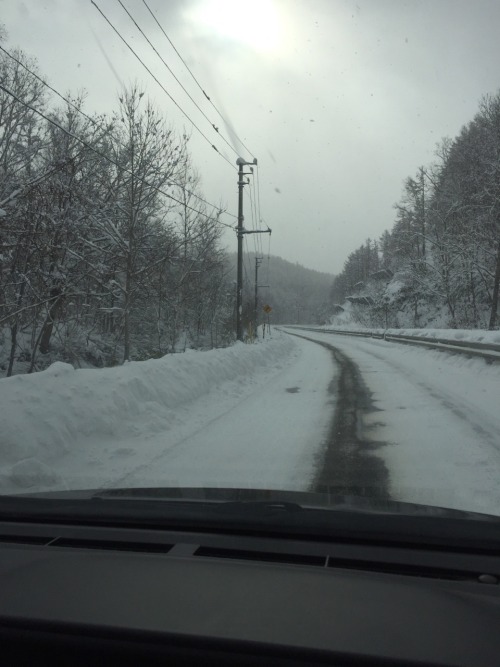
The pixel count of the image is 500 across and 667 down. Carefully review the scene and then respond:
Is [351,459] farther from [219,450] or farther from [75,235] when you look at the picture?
[75,235]

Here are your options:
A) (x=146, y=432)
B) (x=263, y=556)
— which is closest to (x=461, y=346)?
(x=146, y=432)

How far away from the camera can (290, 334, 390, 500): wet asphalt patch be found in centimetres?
528

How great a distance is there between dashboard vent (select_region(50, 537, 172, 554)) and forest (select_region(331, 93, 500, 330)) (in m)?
31.7

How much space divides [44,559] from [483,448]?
5836 millimetres

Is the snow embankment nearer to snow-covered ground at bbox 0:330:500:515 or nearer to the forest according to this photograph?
snow-covered ground at bbox 0:330:500:515

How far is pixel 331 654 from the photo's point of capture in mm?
1864

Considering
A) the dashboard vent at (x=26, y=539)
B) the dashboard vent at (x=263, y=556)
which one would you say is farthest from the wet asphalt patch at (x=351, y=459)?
the dashboard vent at (x=26, y=539)

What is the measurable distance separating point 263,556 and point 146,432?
221 inches

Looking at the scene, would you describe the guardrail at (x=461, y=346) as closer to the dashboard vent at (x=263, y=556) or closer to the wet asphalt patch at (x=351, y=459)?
the wet asphalt patch at (x=351, y=459)

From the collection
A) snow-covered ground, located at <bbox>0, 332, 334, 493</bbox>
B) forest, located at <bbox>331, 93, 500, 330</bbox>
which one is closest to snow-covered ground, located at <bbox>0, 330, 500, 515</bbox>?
snow-covered ground, located at <bbox>0, 332, 334, 493</bbox>

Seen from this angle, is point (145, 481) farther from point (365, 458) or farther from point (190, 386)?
point (190, 386)

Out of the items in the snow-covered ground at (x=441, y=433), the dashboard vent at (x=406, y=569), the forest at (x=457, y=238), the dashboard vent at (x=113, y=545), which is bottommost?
→ the snow-covered ground at (x=441, y=433)

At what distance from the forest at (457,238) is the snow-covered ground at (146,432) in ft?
84.0

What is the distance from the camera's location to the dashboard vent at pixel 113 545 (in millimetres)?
2945
